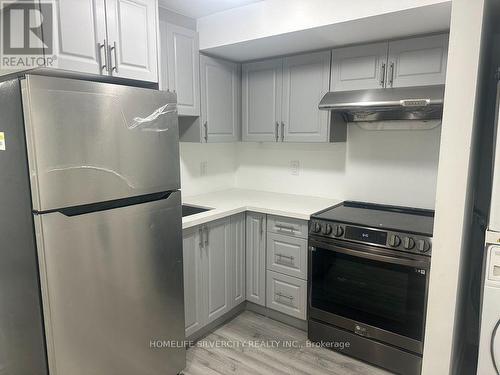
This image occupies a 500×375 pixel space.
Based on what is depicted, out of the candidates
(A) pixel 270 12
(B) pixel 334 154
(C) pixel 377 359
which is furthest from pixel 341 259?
(A) pixel 270 12

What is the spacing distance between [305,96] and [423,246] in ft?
4.58

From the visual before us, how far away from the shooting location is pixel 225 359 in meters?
2.31

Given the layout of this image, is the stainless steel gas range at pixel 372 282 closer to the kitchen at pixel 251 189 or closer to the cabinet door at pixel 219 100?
the kitchen at pixel 251 189

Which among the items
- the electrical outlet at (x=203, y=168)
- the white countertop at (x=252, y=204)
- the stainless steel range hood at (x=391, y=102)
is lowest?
the white countertop at (x=252, y=204)

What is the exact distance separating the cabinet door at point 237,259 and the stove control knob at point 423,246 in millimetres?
1273

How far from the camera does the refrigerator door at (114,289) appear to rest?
1.44 metres

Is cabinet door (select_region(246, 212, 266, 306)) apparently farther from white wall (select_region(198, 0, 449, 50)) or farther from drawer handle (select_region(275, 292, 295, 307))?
white wall (select_region(198, 0, 449, 50))

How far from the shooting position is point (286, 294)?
263 centimetres

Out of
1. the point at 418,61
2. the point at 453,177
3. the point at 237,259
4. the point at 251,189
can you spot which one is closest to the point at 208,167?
the point at 251,189

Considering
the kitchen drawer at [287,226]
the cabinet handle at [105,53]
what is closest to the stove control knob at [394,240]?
the kitchen drawer at [287,226]

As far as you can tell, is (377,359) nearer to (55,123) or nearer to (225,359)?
(225,359)

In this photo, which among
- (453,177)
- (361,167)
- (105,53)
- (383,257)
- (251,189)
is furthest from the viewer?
(251,189)

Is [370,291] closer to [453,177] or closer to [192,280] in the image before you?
[453,177]

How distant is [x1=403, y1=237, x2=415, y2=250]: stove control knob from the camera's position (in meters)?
1.98
